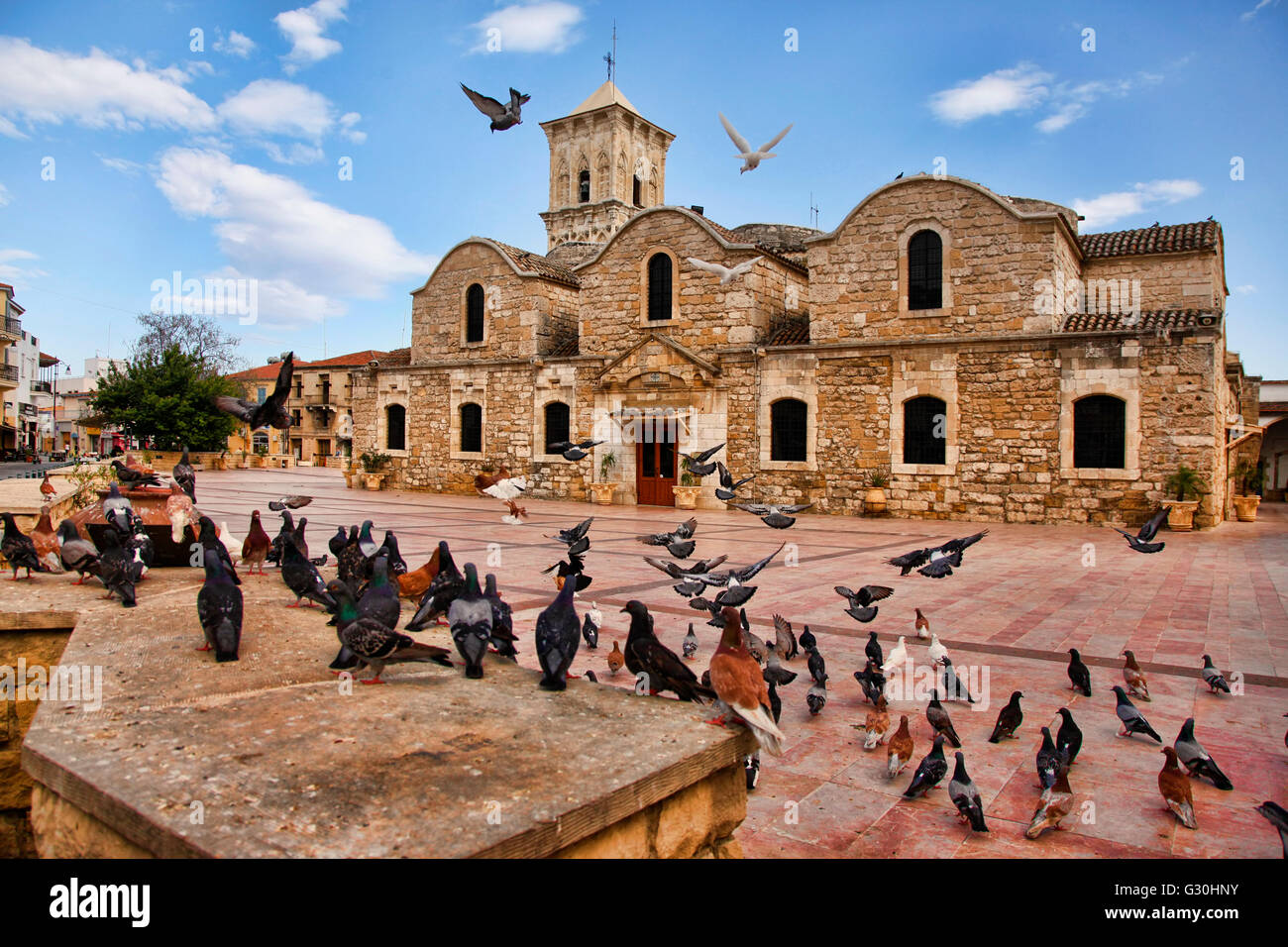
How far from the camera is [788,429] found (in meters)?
20.4

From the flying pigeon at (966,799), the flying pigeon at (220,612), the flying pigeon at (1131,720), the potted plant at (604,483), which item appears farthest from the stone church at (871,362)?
the flying pigeon at (220,612)

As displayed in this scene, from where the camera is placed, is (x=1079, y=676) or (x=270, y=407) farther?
(x=270, y=407)

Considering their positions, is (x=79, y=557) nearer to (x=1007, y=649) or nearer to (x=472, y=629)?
(x=472, y=629)

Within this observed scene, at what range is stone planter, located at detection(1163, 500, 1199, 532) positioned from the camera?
16031 millimetres

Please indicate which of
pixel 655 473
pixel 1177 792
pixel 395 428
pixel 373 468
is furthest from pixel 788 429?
pixel 1177 792

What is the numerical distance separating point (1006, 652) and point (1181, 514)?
12.5 m

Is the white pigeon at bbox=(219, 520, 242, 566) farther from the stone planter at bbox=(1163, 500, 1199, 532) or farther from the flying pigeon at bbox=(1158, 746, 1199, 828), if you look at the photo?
the stone planter at bbox=(1163, 500, 1199, 532)

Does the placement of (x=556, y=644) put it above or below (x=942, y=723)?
above

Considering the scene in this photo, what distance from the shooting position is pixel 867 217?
19.2 metres

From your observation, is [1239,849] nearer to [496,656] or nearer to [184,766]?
[496,656]

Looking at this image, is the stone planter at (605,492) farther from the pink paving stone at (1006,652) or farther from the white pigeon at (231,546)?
the white pigeon at (231,546)

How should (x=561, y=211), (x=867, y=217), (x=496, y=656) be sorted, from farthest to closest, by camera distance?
(x=561, y=211) < (x=867, y=217) < (x=496, y=656)
